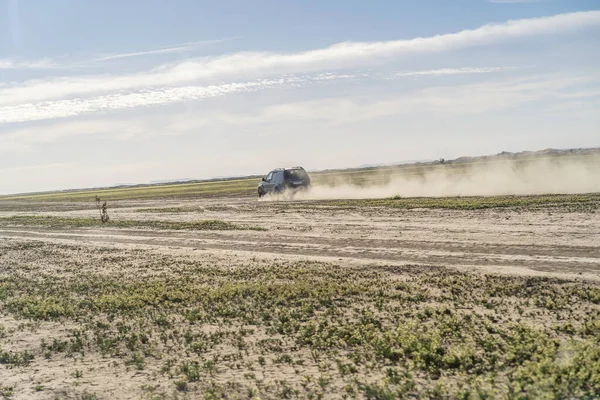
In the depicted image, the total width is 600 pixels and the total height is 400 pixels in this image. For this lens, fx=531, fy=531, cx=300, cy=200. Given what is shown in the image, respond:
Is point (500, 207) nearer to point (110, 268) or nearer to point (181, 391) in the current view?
point (110, 268)

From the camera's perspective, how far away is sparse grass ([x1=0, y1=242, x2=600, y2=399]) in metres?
6.55

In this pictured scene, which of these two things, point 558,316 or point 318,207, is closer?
point 558,316

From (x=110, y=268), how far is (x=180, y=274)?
3.16 m

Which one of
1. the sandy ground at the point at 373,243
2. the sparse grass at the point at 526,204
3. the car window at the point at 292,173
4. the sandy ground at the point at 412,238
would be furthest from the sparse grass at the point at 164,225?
the car window at the point at 292,173

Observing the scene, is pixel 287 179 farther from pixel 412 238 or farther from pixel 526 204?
pixel 412 238

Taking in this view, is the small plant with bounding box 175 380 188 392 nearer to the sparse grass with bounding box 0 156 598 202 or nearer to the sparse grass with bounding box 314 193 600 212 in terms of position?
the sparse grass with bounding box 314 193 600 212

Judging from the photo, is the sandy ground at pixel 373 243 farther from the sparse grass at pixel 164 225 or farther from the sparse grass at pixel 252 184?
the sparse grass at pixel 252 184

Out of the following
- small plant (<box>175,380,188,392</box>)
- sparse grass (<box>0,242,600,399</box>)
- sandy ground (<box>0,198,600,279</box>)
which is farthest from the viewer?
sandy ground (<box>0,198,600,279</box>)

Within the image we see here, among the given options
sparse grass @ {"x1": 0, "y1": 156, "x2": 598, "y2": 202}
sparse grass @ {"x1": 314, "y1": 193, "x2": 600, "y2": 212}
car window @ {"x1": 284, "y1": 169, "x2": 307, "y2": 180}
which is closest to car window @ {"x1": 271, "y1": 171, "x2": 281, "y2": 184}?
car window @ {"x1": 284, "y1": 169, "x2": 307, "y2": 180}

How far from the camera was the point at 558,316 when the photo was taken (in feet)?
28.1

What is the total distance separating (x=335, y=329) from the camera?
870 centimetres

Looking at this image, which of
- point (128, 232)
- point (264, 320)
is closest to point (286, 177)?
point (128, 232)

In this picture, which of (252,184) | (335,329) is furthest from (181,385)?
(252,184)

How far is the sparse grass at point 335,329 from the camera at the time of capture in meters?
6.55
